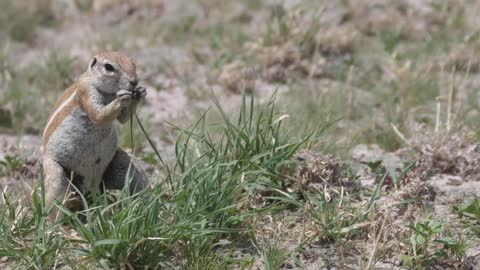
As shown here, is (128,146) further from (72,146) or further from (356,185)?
(356,185)

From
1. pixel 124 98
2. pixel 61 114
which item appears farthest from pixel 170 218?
pixel 61 114

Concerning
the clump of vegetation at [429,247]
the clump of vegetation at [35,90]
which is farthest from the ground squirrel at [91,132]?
the clump of vegetation at [35,90]

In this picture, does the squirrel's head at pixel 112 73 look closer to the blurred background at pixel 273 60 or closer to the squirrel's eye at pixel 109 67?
the squirrel's eye at pixel 109 67

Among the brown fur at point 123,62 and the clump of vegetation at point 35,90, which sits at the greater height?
the brown fur at point 123,62

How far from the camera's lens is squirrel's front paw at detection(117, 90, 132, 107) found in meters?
4.48

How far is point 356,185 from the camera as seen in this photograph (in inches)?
203

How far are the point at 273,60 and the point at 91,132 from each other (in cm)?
353

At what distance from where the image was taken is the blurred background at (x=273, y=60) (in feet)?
21.8

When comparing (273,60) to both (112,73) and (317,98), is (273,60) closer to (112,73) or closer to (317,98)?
(317,98)

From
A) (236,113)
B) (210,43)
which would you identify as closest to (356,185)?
(236,113)

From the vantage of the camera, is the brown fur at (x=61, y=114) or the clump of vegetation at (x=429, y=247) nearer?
the clump of vegetation at (x=429, y=247)

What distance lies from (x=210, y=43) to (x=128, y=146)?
255 centimetres

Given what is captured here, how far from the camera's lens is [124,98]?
4.48 metres

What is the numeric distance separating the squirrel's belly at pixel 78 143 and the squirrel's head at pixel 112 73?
0.23m
